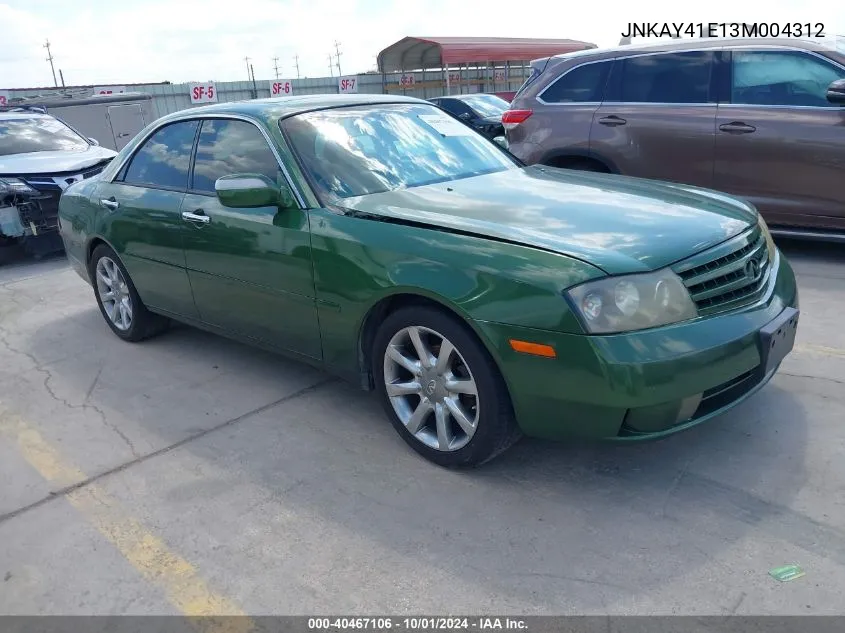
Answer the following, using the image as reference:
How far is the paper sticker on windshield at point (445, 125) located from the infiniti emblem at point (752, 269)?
1909mm

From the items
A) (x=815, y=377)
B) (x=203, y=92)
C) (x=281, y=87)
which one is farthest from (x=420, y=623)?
(x=281, y=87)

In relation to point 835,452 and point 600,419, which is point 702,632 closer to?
point 600,419

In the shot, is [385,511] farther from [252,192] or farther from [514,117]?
[514,117]

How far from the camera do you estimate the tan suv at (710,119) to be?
578 centimetres

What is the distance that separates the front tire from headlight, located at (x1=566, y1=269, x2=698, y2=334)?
1.55 feet

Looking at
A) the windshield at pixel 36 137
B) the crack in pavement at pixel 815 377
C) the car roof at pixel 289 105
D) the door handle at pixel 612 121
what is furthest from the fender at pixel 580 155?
the windshield at pixel 36 137

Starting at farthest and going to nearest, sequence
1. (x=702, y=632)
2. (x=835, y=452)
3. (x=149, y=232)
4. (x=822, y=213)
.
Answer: (x=822, y=213), (x=149, y=232), (x=835, y=452), (x=702, y=632)

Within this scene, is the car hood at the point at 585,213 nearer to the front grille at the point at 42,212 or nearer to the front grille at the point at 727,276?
the front grille at the point at 727,276

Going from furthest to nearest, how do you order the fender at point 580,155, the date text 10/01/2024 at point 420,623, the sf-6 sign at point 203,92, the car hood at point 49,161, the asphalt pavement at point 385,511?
1. the sf-6 sign at point 203,92
2. the car hood at point 49,161
3. the fender at point 580,155
4. the asphalt pavement at point 385,511
5. the date text 10/01/2024 at point 420,623

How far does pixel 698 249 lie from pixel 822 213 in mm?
3591

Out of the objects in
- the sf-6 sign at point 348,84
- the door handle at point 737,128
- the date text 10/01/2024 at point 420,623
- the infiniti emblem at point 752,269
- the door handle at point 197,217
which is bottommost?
the date text 10/01/2024 at point 420,623

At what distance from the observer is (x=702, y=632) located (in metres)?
2.22

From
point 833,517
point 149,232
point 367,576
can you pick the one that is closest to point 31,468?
point 149,232

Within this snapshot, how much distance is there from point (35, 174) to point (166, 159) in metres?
4.58
